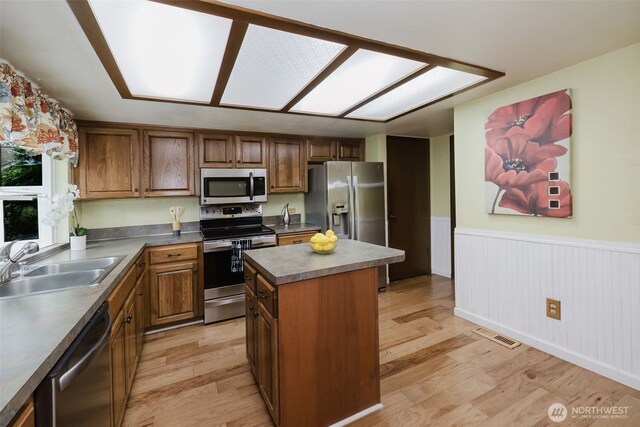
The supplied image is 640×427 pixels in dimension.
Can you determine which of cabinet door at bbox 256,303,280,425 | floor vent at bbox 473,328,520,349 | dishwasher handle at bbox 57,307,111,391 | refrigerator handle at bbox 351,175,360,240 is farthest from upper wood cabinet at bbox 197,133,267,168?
floor vent at bbox 473,328,520,349

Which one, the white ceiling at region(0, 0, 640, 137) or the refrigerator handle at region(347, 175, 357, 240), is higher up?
the white ceiling at region(0, 0, 640, 137)

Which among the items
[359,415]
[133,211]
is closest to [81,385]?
[359,415]

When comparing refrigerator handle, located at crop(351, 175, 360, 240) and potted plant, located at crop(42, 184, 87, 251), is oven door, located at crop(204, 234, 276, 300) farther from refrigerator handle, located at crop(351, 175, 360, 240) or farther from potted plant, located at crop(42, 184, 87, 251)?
refrigerator handle, located at crop(351, 175, 360, 240)

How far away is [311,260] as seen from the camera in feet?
5.67

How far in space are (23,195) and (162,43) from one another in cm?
173

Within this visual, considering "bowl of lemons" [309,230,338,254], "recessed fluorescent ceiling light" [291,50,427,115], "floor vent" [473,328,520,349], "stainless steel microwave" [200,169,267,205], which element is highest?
"recessed fluorescent ceiling light" [291,50,427,115]

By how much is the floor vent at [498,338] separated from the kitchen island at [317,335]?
137cm

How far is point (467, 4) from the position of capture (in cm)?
133

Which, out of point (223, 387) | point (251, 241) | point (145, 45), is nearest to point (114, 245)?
point (251, 241)

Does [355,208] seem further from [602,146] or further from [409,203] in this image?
[602,146]

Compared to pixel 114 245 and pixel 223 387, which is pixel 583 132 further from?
pixel 114 245

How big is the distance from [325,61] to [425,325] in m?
2.48

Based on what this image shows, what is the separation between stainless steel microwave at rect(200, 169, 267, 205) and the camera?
130 inches

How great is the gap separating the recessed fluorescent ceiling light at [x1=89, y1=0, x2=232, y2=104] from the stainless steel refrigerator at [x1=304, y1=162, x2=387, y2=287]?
1918mm
